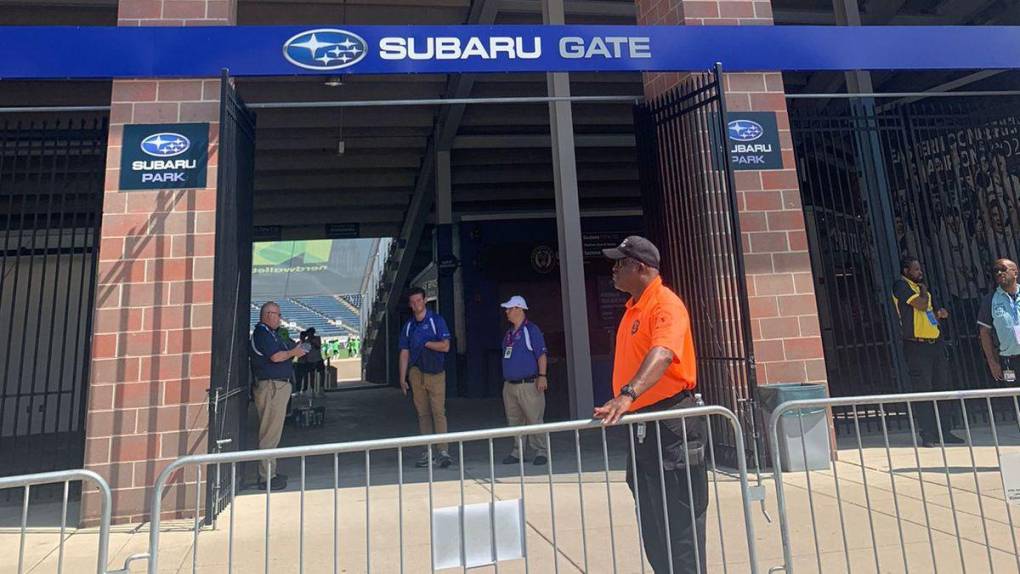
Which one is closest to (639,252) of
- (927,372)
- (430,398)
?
(430,398)

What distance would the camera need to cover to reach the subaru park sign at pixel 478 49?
5223mm

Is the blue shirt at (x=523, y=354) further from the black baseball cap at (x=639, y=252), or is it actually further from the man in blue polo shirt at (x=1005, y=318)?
the man in blue polo shirt at (x=1005, y=318)

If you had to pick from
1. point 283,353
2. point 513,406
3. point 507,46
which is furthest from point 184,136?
point 513,406

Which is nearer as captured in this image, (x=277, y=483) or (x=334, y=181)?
(x=277, y=483)

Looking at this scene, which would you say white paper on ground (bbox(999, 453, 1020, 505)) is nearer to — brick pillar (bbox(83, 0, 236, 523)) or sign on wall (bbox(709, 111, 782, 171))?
sign on wall (bbox(709, 111, 782, 171))

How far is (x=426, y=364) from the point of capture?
6445 millimetres

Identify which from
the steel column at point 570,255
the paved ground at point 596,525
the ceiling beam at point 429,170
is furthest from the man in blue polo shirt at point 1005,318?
the ceiling beam at point 429,170

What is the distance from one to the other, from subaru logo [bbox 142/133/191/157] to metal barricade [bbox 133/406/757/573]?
2711 mm

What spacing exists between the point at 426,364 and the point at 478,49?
3.29 meters

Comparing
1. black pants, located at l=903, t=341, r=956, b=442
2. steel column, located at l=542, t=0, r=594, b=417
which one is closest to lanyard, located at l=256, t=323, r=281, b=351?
steel column, located at l=542, t=0, r=594, b=417

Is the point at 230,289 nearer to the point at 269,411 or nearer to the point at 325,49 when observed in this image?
the point at 269,411

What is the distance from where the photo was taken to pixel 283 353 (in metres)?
5.78

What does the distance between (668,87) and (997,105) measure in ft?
14.7

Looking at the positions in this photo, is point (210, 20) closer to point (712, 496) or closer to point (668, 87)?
point (668, 87)
